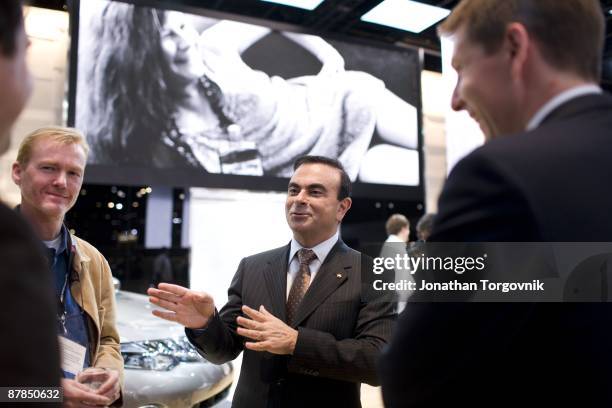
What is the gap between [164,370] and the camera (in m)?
2.61

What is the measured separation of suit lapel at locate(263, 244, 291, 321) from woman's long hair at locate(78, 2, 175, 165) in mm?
4893

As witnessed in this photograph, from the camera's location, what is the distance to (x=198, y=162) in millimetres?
6703

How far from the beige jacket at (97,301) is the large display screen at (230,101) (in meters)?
4.77

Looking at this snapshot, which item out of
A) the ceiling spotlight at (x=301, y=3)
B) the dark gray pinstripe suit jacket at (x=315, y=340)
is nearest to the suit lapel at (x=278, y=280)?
the dark gray pinstripe suit jacket at (x=315, y=340)

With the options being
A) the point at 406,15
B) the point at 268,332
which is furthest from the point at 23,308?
the point at 406,15

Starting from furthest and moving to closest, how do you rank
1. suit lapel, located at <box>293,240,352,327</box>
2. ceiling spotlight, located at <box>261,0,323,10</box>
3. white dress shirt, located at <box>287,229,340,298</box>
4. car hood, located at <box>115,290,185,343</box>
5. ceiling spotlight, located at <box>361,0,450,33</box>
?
ceiling spotlight, located at <box>261,0,323,10</box> < ceiling spotlight, located at <box>361,0,450,33</box> < car hood, located at <box>115,290,185,343</box> < white dress shirt, located at <box>287,229,340,298</box> < suit lapel, located at <box>293,240,352,327</box>

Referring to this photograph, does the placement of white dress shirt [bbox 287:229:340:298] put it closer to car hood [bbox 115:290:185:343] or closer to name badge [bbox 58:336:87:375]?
name badge [bbox 58:336:87:375]

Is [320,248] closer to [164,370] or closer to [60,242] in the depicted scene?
[60,242]

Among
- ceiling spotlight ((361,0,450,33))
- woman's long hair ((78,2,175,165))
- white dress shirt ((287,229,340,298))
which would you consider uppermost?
ceiling spotlight ((361,0,450,33))

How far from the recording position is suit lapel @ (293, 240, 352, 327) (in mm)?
1759

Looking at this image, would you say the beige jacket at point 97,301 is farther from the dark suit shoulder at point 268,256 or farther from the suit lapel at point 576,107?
the suit lapel at point 576,107

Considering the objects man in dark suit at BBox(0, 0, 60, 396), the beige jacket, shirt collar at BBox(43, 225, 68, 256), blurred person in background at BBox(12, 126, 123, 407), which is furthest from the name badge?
man in dark suit at BBox(0, 0, 60, 396)

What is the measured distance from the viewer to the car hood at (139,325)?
9.36 feet

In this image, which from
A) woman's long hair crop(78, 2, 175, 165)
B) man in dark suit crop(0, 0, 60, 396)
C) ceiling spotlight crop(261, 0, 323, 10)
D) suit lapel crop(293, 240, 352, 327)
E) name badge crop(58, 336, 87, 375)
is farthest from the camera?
ceiling spotlight crop(261, 0, 323, 10)
